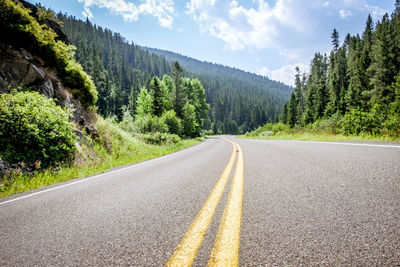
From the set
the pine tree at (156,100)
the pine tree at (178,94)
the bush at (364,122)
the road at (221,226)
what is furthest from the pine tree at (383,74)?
the road at (221,226)

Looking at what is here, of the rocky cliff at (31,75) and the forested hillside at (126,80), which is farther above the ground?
the forested hillside at (126,80)

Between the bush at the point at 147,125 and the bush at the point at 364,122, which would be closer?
the bush at the point at 364,122

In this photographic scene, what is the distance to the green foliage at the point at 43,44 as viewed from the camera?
737cm

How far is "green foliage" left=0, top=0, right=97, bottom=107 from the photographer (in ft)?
24.2

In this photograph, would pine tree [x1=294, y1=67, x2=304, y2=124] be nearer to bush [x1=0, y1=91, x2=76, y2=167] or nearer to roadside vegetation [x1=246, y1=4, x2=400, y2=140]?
roadside vegetation [x1=246, y1=4, x2=400, y2=140]

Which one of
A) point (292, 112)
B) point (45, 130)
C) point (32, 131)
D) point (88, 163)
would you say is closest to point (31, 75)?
point (45, 130)

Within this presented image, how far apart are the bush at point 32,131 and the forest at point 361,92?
12.8 meters

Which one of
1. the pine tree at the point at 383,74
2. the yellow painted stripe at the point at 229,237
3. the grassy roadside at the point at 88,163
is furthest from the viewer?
the pine tree at the point at 383,74

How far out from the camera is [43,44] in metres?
8.33

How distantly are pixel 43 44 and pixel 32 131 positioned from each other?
224 inches

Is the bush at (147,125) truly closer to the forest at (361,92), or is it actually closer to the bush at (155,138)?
the bush at (155,138)

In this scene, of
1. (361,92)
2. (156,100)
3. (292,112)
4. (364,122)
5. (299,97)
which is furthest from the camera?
(299,97)

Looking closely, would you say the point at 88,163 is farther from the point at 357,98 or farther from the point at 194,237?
the point at 357,98

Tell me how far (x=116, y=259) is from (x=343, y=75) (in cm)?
6790
